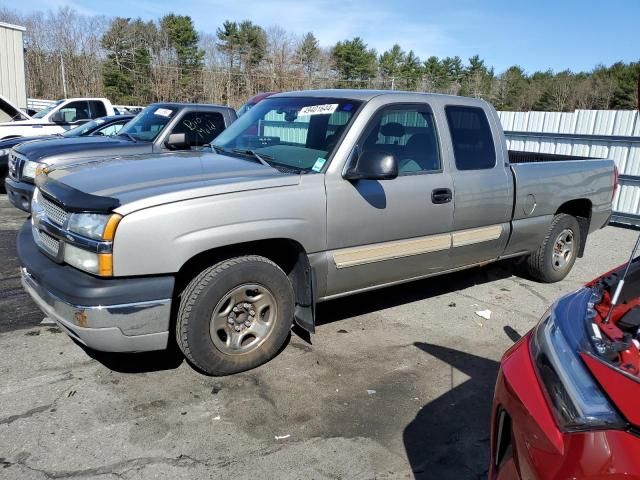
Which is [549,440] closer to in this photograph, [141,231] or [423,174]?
[141,231]

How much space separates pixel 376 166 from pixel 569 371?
214cm

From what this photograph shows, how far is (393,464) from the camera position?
2.70 m

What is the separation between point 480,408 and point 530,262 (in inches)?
114

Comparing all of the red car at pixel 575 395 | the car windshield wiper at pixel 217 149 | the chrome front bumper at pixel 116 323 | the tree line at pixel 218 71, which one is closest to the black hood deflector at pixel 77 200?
Result: the chrome front bumper at pixel 116 323

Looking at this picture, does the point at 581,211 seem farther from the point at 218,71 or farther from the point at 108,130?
the point at 218,71

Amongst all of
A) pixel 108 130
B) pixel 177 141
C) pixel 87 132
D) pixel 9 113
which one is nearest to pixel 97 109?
pixel 9 113

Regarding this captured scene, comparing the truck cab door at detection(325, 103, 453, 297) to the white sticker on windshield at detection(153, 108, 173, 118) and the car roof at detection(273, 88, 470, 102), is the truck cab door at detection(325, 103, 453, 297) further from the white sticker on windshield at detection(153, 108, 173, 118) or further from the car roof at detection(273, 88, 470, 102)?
the white sticker on windshield at detection(153, 108, 173, 118)

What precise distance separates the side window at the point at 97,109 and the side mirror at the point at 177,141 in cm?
675

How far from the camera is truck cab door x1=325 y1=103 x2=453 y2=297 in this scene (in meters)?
3.72

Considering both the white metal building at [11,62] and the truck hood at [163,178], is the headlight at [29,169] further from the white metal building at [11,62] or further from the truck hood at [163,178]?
the white metal building at [11,62]

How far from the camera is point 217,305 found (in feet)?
10.7

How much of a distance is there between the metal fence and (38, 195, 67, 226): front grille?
31.1ft

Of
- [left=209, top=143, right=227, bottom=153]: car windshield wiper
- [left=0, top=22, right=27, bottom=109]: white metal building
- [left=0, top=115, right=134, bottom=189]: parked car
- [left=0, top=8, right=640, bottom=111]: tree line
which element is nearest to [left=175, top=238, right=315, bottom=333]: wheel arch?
[left=209, top=143, right=227, bottom=153]: car windshield wiper

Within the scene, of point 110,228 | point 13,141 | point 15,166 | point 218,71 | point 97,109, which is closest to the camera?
point 110,228
